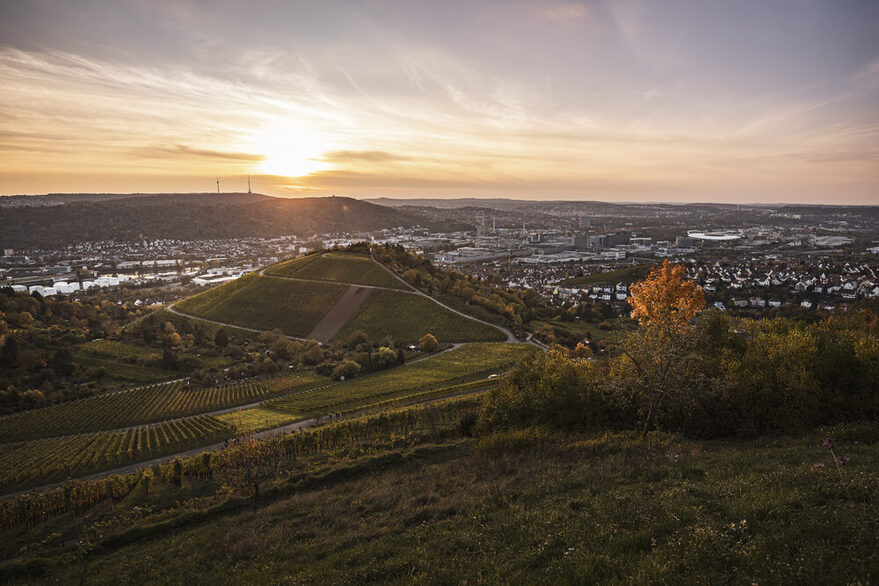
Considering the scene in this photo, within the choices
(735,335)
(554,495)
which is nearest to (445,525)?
(554,495)

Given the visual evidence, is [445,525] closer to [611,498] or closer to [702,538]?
[611,498]

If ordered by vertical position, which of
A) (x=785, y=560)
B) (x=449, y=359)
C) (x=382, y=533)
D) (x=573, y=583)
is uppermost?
(x=785, y=560)

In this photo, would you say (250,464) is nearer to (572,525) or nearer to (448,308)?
(572,525)

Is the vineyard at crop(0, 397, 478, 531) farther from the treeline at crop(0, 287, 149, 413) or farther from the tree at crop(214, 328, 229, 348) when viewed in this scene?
the tree at crop(214, 328, 229, 348)

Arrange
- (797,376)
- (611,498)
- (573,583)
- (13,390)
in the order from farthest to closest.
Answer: (13,390), (797,376), (611,498), (573,583)

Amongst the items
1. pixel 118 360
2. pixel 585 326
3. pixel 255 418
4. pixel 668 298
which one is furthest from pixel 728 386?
pixel 118 360

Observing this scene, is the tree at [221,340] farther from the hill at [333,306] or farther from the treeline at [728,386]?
the treeline at [728,386]

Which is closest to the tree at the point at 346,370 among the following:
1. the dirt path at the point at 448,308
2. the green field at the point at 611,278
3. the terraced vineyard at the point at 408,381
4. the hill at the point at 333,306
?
the terraced vineyard at the point at 408,381

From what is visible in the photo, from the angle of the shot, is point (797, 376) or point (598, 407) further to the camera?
point (598, 407)
